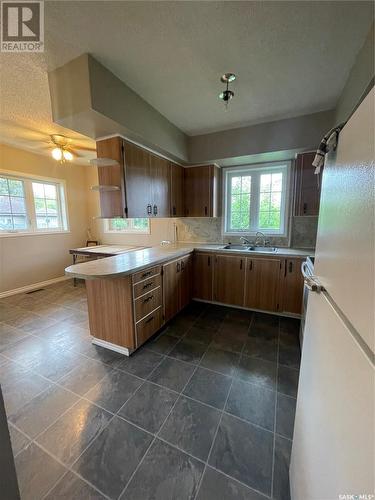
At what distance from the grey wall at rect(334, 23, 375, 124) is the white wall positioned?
5.01 meters

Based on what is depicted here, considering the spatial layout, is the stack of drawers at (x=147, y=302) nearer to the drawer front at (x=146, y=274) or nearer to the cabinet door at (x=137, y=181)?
the drawer front at (x=146, y=274)

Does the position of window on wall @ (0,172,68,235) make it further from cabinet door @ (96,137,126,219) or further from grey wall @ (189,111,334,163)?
grey wall @ (189,111,334,163)

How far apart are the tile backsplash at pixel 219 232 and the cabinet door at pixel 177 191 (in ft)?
1.42

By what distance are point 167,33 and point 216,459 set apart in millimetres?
2829

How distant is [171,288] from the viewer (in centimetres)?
274

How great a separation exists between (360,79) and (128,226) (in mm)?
4338

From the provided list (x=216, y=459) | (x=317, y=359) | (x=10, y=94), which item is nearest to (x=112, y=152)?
(x=10, y=94)

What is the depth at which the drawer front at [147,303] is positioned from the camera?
82.7 inches

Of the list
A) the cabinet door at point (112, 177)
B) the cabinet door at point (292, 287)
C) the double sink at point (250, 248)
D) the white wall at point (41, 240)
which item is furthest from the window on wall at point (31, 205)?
the cabinet door at point (292, 287)

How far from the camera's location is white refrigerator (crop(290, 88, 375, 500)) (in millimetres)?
444

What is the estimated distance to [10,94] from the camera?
2055 mm

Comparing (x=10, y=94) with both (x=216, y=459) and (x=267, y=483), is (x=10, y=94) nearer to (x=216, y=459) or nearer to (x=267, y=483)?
(x=216, y=459)

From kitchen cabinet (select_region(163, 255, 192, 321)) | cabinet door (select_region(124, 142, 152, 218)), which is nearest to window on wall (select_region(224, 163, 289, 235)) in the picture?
kitchen cabinet (select_region(163, 255, 192, 321))

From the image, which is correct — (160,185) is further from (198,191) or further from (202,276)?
(202,276)
